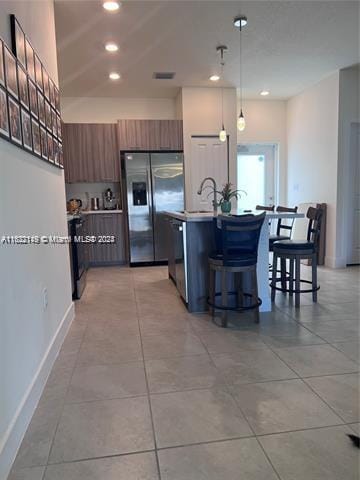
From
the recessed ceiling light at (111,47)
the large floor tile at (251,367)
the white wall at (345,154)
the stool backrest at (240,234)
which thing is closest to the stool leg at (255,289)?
the stool backrest at (240,234)

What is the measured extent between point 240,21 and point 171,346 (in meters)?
3.12

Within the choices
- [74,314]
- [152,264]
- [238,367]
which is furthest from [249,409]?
[152,264]

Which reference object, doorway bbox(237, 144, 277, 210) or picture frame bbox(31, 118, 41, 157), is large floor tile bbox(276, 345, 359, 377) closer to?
picture frame bbox(31, 118, 41, 157)

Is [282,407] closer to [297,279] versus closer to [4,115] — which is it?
[297,279]

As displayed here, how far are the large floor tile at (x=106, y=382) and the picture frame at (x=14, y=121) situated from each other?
1.42 metres

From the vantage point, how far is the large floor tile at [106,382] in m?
1.91

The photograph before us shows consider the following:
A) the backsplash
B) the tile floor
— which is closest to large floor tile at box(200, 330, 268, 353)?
the tile floor

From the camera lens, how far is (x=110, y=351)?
8.08 ft

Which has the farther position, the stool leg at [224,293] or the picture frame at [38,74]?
the stool leg at [224,293]

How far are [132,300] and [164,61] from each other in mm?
3021

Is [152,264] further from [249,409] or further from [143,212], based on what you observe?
[249,409]

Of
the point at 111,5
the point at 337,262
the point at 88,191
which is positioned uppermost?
the point at 111,5

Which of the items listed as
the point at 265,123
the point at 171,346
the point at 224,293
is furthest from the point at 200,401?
the point at 265,123

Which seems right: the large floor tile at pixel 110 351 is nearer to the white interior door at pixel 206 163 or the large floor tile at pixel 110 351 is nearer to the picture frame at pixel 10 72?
the picture frame at pixel 10 72
